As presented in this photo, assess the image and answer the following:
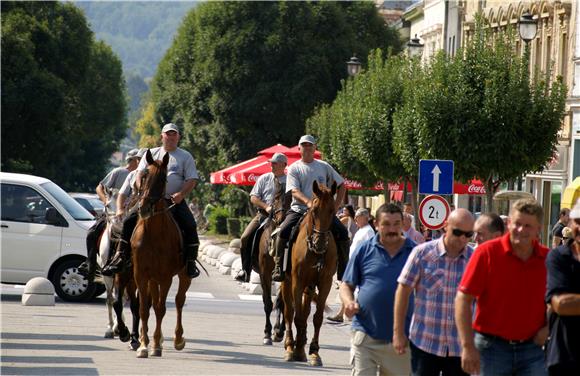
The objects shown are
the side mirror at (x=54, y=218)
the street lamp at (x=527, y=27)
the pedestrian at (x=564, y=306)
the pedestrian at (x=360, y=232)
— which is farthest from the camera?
the street lamp at (x=527, y=27)

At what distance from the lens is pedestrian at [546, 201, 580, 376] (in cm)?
967

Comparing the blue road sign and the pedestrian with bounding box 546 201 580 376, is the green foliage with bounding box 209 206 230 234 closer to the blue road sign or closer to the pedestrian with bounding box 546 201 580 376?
the blue road sign

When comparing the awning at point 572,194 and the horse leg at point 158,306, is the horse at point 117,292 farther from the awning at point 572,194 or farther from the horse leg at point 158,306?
the awning at point 572,194

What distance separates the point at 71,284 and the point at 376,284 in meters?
15.7

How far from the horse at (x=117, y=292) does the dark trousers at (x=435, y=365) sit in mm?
7844

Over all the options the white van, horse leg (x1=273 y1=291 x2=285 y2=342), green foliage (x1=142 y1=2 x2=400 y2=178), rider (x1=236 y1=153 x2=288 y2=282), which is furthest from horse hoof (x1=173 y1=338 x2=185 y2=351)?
green foliage (x1=142 y1=2 x2=400 y2=178)

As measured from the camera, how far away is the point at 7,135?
72938 mm

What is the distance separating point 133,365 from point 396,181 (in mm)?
30128

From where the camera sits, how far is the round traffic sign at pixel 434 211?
26531 mm

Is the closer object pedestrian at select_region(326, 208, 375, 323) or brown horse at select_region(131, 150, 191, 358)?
brown horse at select_region(131, 150, 191, 358)

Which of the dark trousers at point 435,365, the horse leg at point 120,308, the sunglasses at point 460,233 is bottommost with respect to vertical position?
the horse leg at point 120,308

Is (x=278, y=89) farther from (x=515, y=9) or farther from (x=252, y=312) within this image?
(x=252, y=312)

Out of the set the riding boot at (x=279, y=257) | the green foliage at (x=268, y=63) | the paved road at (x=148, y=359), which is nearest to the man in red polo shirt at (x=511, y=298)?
the paved road at (x=148, y=359)

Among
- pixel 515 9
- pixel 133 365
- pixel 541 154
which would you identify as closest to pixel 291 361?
pixel 133 365
